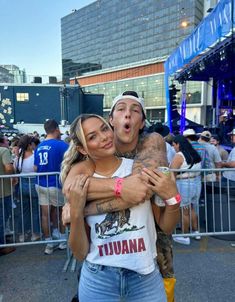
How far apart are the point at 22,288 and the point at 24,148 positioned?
2445mm

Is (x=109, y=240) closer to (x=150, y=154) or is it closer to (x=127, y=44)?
(x=150, y=154)

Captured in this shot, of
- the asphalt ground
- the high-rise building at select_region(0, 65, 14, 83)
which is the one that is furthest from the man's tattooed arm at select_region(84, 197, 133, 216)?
the high-rise building at select_region(0, 65, 14, 83)

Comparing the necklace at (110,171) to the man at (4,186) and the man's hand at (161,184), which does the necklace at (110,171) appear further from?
the man at (4,186)

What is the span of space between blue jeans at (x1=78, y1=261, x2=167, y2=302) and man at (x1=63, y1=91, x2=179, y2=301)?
0.75 ft

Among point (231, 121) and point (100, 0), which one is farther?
point (100, 0)

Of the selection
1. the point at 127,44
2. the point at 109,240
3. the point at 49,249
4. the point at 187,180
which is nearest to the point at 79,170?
the point at 109,240

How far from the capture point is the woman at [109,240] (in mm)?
1423

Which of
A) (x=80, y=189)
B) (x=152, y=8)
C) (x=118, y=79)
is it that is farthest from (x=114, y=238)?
(x=152, y=8)

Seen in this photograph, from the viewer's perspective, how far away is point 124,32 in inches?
4636

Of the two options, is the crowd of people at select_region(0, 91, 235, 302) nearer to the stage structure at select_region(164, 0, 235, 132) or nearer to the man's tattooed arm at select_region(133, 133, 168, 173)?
the man's tattooed arm at select_region(133, 133, 168, 173)

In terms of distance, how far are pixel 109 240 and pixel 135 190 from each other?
0.31 metres

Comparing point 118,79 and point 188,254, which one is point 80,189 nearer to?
point 188,254

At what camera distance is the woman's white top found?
4.67 feet

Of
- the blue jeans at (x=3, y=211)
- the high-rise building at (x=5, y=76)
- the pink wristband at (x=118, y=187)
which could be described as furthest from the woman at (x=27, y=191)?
the high-rise building at (x=5, y=76)
